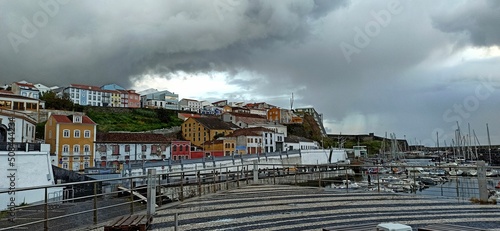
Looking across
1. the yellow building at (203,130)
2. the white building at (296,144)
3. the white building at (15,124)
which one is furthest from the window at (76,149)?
the white building at (296,144)

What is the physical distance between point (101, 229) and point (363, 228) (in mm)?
4829

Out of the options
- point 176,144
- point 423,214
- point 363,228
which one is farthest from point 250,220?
point 176,144

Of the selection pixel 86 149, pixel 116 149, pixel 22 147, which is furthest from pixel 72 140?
pixel 22 147

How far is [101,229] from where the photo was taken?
6.80m

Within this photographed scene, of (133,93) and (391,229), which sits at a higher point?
(133,93)

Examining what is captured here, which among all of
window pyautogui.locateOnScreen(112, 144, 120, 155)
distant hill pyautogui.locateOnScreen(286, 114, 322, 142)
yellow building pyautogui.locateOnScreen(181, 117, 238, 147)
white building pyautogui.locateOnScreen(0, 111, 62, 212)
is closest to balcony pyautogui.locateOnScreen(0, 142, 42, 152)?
white building pyautogui.locateOnScreen(0, 111, 62, 212)

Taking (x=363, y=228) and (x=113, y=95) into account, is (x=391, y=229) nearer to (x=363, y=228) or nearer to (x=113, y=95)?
(x=363, y=228)

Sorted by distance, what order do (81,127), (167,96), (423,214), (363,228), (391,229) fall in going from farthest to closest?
1. (167,96)
2. (81,127)
3. (423,214)
4. (363,228)
5. (391,229)

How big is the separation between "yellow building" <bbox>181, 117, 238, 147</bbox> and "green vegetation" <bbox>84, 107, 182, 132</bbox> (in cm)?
1133

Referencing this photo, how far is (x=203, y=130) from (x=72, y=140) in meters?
28.4

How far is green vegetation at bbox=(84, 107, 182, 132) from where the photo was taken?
261 feet

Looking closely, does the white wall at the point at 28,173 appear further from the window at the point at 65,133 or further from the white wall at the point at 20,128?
the window at the point at 65,133

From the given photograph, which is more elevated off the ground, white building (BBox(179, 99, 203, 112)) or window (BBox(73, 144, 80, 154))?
white building (BBox(179, 99, 203, 112))

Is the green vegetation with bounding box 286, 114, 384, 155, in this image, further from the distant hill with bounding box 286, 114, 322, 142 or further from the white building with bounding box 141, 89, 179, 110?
the white building with bounding box 141, 89, 179, 110
